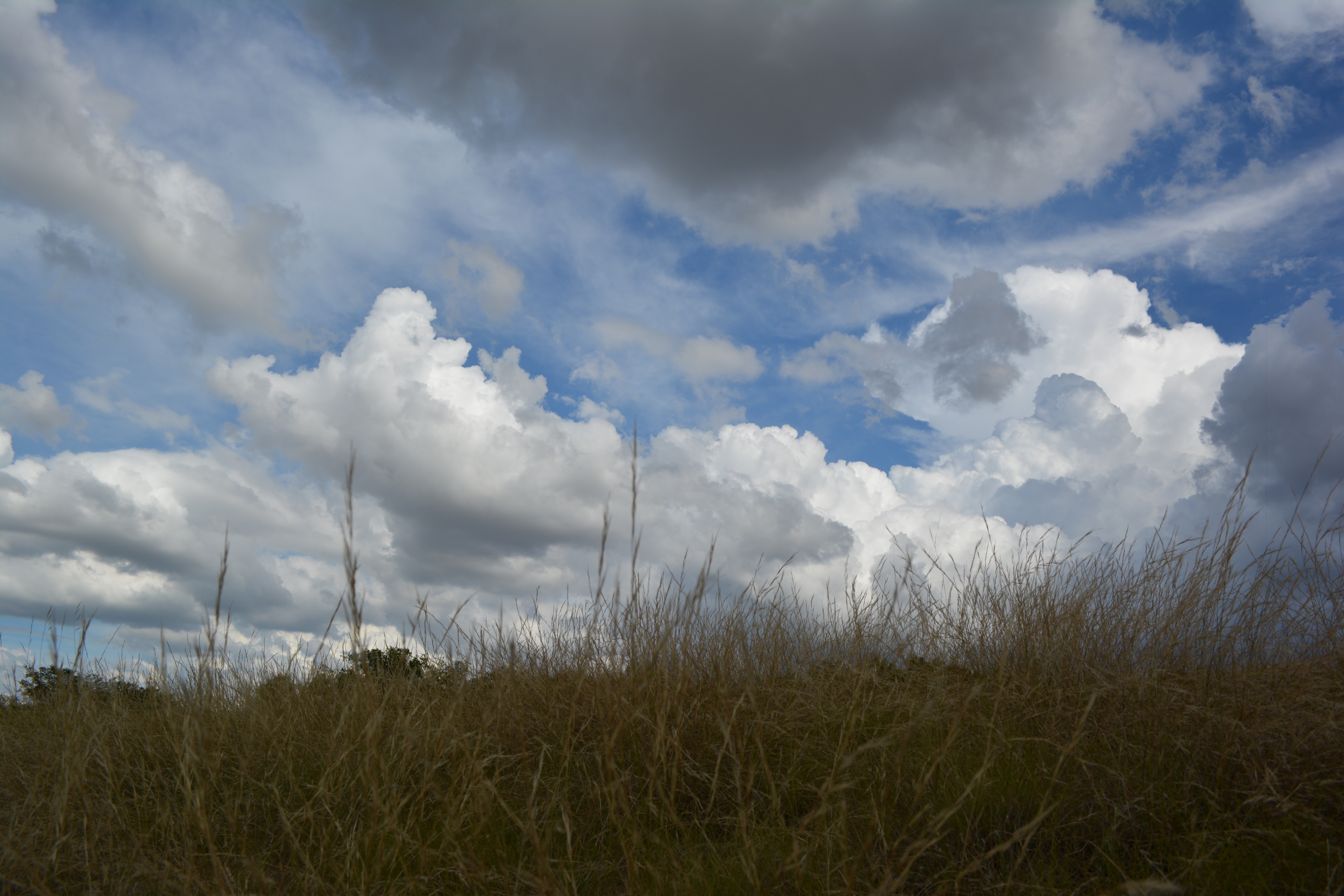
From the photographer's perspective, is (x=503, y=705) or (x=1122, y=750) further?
(x=503, y=705)

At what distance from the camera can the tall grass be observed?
265 cm

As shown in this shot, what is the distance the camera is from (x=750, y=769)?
242cm

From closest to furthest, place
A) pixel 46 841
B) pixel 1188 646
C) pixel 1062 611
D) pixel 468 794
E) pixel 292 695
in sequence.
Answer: pixel 468 794 < pixel 46 841 < pixel 1188 646 < pixel 1062 611 < pixel 292 695

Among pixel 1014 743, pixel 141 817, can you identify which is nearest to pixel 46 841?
pixel 141 817

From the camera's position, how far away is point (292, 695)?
6.03 metres

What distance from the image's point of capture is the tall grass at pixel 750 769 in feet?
8.68

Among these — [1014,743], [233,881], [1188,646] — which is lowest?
[233,881]

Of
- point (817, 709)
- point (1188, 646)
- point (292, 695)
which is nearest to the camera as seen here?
point (817, 709)

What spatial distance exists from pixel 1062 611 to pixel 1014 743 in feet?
6.38

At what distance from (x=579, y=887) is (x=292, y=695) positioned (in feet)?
13.6

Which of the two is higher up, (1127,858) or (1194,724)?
(1194,724)

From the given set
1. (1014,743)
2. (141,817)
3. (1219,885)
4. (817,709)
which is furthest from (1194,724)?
(141,817)

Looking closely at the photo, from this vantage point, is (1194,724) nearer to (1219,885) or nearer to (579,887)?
(1219,885)

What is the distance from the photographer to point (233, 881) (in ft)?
10.6
